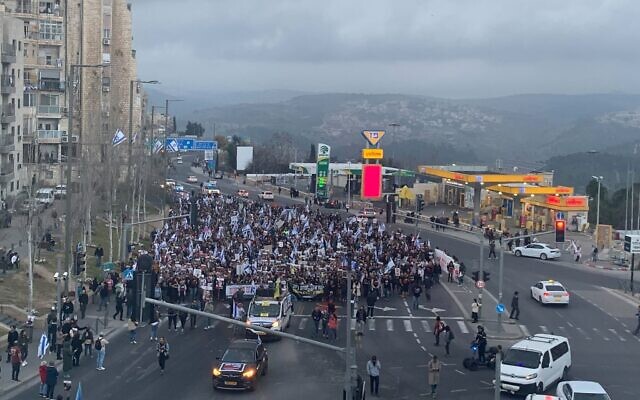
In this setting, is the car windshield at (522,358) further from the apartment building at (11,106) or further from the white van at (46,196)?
the white van at (46,196)

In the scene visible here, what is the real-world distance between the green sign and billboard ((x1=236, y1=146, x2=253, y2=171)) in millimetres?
61544

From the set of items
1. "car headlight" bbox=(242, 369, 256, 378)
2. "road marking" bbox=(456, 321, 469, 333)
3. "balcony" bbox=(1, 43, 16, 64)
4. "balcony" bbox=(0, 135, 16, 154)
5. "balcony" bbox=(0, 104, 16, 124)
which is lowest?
"road marking" bbox=(456, 321, 469, 333)

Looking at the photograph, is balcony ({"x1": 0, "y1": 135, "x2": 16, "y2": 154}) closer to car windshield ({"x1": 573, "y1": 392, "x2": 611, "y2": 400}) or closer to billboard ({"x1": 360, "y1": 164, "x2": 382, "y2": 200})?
billboard ({"x1": 360, "y1": 164, "x2": 382, "y2": 200})

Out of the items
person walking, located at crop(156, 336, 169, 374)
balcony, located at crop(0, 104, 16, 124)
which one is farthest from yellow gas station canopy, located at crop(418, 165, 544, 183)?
person walking, located at crop(156, 336, 169, 374)

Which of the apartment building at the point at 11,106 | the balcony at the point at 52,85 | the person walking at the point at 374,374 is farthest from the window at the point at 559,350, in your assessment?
the balcony at the point at 52,85

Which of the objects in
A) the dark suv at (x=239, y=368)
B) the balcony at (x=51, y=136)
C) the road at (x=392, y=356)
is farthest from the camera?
the balcony at (x=51, y=136)

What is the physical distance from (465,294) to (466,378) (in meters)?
16.9

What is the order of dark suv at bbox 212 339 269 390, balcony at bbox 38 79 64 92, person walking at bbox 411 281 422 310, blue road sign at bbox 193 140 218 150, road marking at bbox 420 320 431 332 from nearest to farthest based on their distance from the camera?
dark suv at bbox 212 339 269 390 < road marking at bbox 420 320 431 332 < person walking at bbox 411 281 422 310 < blue road sign at bbox 193 140 218 150 < balcony at bbox 38 79 64 92

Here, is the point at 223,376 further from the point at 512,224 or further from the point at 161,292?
the point at 512,224

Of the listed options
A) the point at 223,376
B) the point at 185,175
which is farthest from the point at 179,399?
the point at 185,175

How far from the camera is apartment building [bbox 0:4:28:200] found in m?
63.8

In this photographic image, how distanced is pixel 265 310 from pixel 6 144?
116 feet

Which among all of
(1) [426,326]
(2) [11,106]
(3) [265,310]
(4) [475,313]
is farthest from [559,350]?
(2) [11,106]

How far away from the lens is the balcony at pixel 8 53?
63497mm
